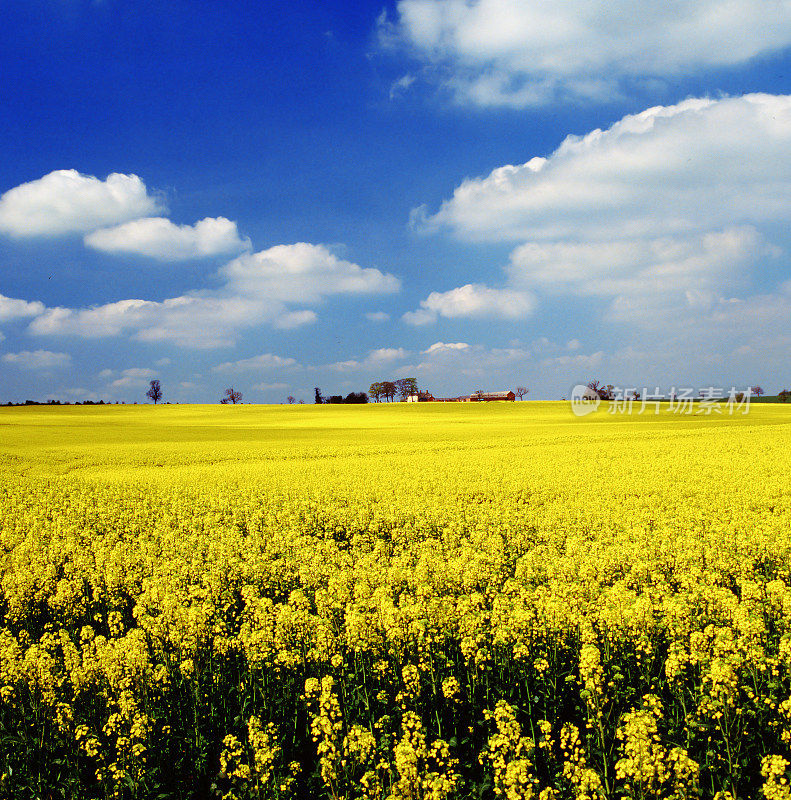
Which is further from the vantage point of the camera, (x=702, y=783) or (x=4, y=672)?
(x=4, y=672)

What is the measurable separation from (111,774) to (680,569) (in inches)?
432

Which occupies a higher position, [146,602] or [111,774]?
[146,602]

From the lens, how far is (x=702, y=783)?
21.0ft

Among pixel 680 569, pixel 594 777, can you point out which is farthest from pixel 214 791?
A: pixel 680 569

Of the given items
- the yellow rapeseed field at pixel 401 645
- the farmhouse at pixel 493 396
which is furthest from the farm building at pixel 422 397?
the yellow rapeseed field at pixel 401 645

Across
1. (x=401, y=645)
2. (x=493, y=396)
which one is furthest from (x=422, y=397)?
(x=401, y=645)

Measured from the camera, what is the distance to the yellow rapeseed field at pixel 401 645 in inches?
250

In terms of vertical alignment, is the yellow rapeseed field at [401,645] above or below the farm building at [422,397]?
below

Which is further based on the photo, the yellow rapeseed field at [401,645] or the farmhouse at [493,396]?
the farmhouse at [493,396]

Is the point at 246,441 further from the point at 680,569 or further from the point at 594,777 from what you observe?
the point at 594,777

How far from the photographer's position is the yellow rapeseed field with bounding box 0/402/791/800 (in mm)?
6344

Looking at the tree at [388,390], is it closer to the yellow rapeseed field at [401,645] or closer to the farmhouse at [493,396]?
the farmhouse at [493,396]

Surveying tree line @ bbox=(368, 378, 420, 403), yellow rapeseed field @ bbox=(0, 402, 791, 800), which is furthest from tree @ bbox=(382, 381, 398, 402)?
yellow rapeseed field @ bbox=(0, 402, 791, 800)

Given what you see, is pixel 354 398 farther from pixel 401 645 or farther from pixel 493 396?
pixel 401 645
